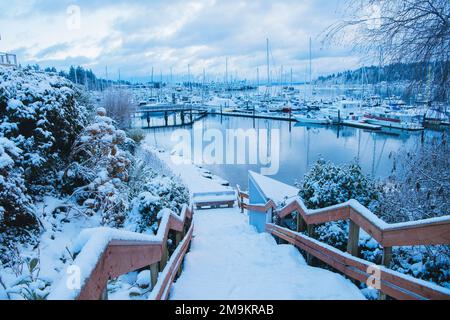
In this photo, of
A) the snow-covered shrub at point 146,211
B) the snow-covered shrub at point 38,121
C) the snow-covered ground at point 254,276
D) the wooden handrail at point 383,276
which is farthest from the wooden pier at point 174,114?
the wooden handrail at point 383,276

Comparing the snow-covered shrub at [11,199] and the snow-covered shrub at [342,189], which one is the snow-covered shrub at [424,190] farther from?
the snow-covered shrub at [11,199]

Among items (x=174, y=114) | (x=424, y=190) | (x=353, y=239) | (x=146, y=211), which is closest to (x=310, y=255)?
(x=353, y=239)

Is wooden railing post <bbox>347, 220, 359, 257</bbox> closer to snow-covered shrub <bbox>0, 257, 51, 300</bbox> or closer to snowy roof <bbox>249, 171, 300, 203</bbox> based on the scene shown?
snow-covered shrub <bbox>0, 257, 51, 300</bbox>

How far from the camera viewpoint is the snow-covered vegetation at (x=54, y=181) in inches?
192

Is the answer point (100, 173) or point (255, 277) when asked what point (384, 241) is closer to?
point (255, 277)

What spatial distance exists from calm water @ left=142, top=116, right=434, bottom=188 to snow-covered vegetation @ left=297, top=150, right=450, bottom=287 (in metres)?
10.7

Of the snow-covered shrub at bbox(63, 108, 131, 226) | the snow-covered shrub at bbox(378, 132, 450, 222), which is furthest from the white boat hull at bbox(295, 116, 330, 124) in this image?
the snow-covered shrub at bbox(378, 132, 450, 222)

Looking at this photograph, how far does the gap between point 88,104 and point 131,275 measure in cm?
1308

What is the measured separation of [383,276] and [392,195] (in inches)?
138

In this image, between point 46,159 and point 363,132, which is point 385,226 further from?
point 363,132

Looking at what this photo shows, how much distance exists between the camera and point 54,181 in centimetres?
738
